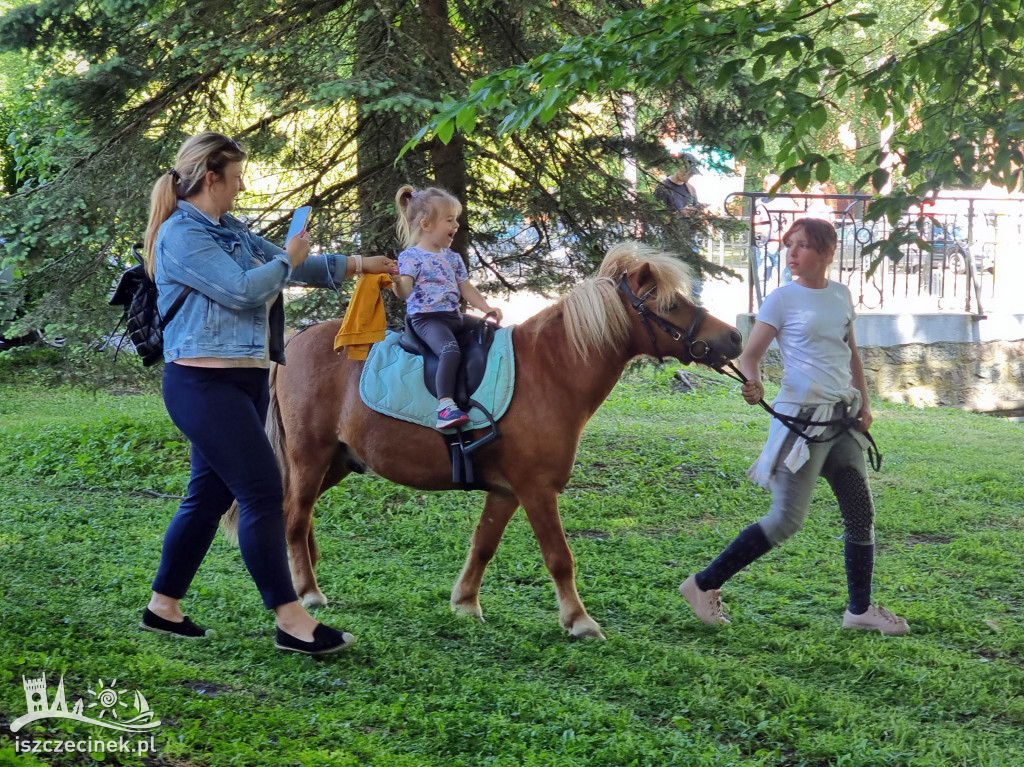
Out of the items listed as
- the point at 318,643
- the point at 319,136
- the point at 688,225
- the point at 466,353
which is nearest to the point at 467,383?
the point at 466,353

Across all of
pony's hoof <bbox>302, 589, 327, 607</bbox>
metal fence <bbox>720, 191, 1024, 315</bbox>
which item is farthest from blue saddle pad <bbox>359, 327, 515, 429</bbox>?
metal fence <bbox>720, 191, 1024, 315</bbox>

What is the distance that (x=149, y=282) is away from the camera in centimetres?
405

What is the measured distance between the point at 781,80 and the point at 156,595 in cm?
396

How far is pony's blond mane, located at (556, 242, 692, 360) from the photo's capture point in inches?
187

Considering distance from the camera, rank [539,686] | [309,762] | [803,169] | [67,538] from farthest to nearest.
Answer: [67,538] < [803,169] < [539,686] < [309,762]

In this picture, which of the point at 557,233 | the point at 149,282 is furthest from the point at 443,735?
the point at 557,233

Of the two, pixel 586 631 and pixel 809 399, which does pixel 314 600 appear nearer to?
pixel 586 631

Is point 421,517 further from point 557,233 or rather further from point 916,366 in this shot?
point 916,366

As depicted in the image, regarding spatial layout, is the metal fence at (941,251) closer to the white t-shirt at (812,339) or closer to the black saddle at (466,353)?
the white t-shirt at (812,339)

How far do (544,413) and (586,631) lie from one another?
41.7 inches

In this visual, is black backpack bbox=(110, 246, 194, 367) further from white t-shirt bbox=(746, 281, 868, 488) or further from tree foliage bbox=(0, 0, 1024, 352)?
tree foliage bbox=(0, 0, 1024, 352)

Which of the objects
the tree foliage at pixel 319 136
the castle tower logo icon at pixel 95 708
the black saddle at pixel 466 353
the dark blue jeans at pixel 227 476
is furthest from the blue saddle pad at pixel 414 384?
the tree foliage at pixel 319 136

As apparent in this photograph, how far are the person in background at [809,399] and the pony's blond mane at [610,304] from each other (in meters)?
0.45

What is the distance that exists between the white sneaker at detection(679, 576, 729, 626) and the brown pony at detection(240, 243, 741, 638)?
20.7 inches
